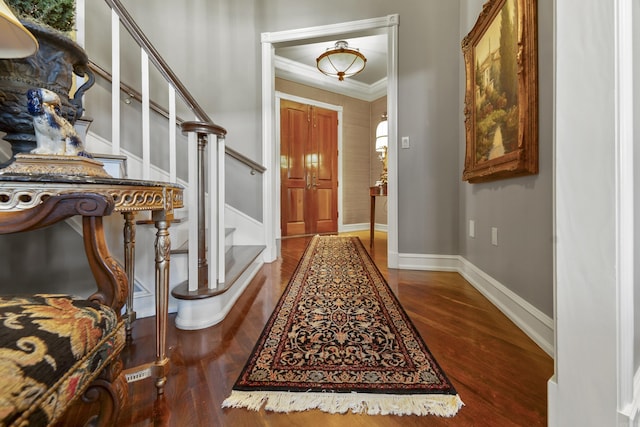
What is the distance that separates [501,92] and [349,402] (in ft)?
5.71

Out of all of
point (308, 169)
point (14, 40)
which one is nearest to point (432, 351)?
point (14, 40)

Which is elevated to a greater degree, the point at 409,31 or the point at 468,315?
the point at 409,31

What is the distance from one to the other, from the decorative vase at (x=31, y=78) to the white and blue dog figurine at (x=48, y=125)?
5.1 inches

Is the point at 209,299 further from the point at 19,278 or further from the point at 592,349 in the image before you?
the point at 592,349

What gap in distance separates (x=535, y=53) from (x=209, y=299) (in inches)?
76.2

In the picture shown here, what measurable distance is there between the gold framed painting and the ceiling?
1945 mm

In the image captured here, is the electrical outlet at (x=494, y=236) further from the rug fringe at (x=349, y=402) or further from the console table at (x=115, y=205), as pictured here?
the console table at (x=115, y=205)

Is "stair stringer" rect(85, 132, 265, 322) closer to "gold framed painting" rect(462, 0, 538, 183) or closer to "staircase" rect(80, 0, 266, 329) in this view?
"staircase" rect(80, 0, 266, 329)

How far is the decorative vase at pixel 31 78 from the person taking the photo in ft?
2.72

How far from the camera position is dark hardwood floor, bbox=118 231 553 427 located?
74 centimetres

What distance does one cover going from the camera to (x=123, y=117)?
2.16m

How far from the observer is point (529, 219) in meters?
1.26

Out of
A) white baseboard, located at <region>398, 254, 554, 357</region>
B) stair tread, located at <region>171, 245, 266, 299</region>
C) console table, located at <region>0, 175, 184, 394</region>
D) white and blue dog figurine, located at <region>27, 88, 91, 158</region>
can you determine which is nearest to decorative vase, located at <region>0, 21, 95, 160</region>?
white and blue dog figurine, located at <region>27, 88, 91, 158</region>

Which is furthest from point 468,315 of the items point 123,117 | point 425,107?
point 123,117
